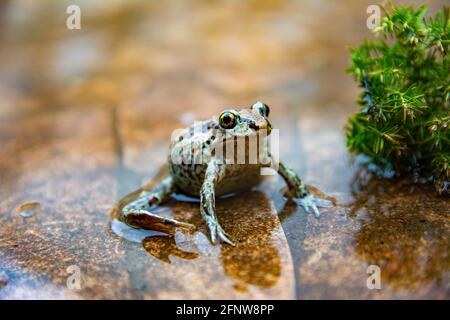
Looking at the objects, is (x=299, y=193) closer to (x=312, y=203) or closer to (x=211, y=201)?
(x=312, y=203)

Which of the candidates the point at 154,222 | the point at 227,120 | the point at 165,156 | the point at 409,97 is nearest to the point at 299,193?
the point at 227,120

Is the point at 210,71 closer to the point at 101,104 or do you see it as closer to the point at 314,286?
the point at 101,104

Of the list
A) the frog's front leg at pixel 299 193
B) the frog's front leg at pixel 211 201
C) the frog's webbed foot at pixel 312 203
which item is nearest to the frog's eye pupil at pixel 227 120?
the frog's front leg at pixel 211 201

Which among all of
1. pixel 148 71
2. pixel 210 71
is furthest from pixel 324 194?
pixel 148 71

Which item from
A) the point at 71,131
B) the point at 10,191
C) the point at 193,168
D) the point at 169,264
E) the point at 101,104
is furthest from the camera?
the point at 101,104

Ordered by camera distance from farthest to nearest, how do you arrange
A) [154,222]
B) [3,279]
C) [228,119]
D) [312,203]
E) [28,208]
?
1. [28,208]
2. [312,203]
3. [228,119]
4. [154,222]
5. [3,279]
